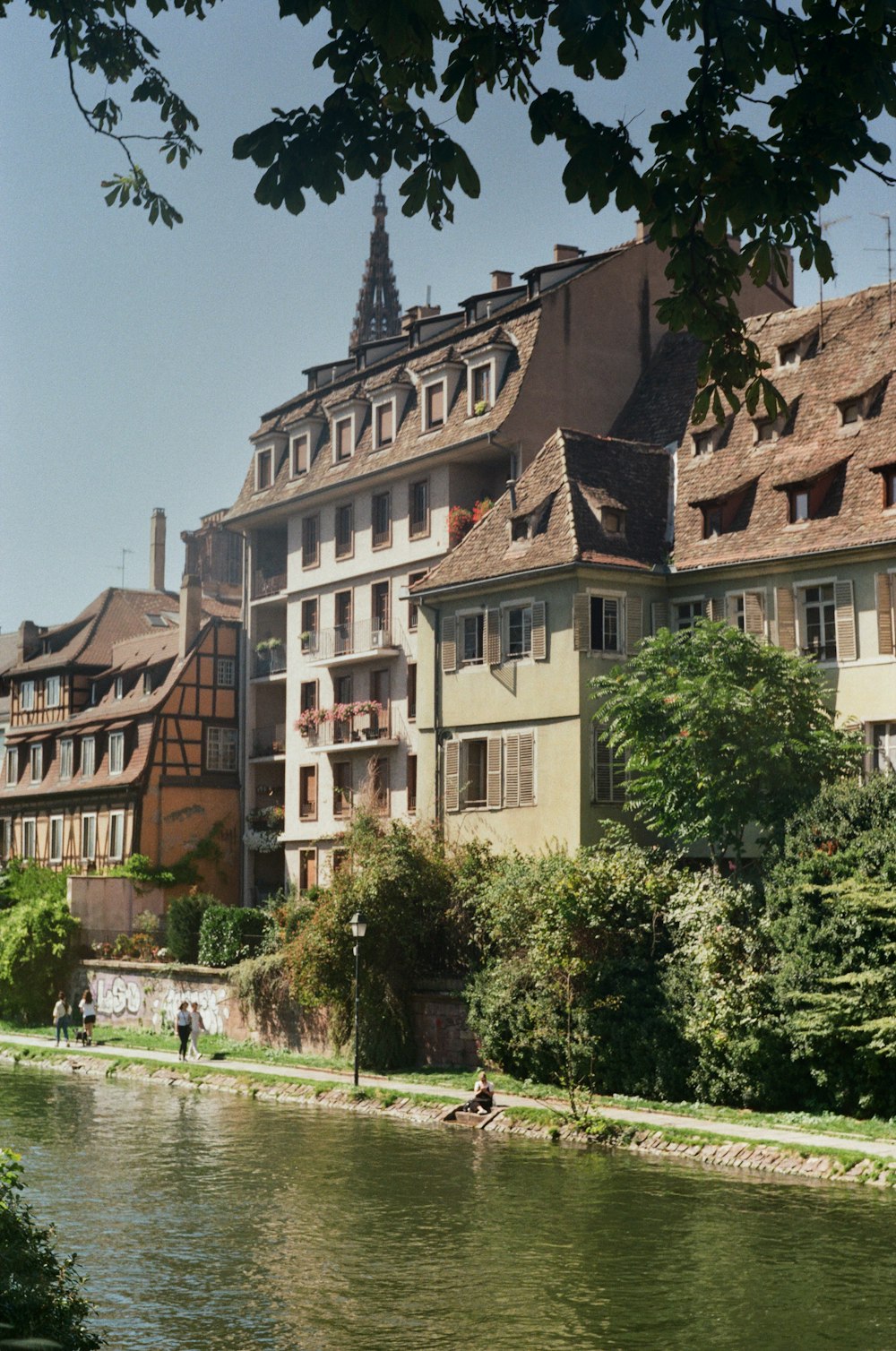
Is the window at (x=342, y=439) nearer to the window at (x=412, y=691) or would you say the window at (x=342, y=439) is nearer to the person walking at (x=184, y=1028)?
the window at (x=412, y=691)

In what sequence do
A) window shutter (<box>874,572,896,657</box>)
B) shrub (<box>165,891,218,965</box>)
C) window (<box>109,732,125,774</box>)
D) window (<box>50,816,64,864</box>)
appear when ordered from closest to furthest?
window shutter (<box>874,572,896,657</box>) < shrub (<box>165,891,218,965</box>) < window (<box>109,732,125,774</box>) < window (<box>50,816,64,864</box>)

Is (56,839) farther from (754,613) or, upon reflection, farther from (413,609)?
(754,613)

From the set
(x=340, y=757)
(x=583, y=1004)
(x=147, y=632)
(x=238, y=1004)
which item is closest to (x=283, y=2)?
(x=583, y=1004)

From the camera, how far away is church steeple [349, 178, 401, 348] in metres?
108

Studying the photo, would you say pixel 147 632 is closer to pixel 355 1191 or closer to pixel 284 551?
pixel 284 551

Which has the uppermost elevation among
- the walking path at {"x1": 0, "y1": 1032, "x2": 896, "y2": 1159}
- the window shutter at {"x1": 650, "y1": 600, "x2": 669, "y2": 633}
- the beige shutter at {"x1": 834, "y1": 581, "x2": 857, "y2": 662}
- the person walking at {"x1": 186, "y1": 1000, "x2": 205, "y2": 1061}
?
the window shutter at {"x1": 650, "y1": 600, "x2": 669, "y2": 633}

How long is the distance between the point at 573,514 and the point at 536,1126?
55.7 feet

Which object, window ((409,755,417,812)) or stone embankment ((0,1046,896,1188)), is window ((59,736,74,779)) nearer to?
window ((409,755,417,812))

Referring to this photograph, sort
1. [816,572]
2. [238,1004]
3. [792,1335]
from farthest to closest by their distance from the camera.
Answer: [238,1004] → [816,572] → [792,1335]

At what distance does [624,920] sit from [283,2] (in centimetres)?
2868

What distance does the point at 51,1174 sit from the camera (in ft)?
86.3

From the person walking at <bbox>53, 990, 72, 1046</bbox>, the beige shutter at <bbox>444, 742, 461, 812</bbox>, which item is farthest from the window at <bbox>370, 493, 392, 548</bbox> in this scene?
the person walking at <bbox>53, 990, 72, 1046</bbox>

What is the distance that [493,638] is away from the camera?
44.2 m

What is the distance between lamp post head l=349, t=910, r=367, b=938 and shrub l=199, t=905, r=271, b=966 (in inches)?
472
